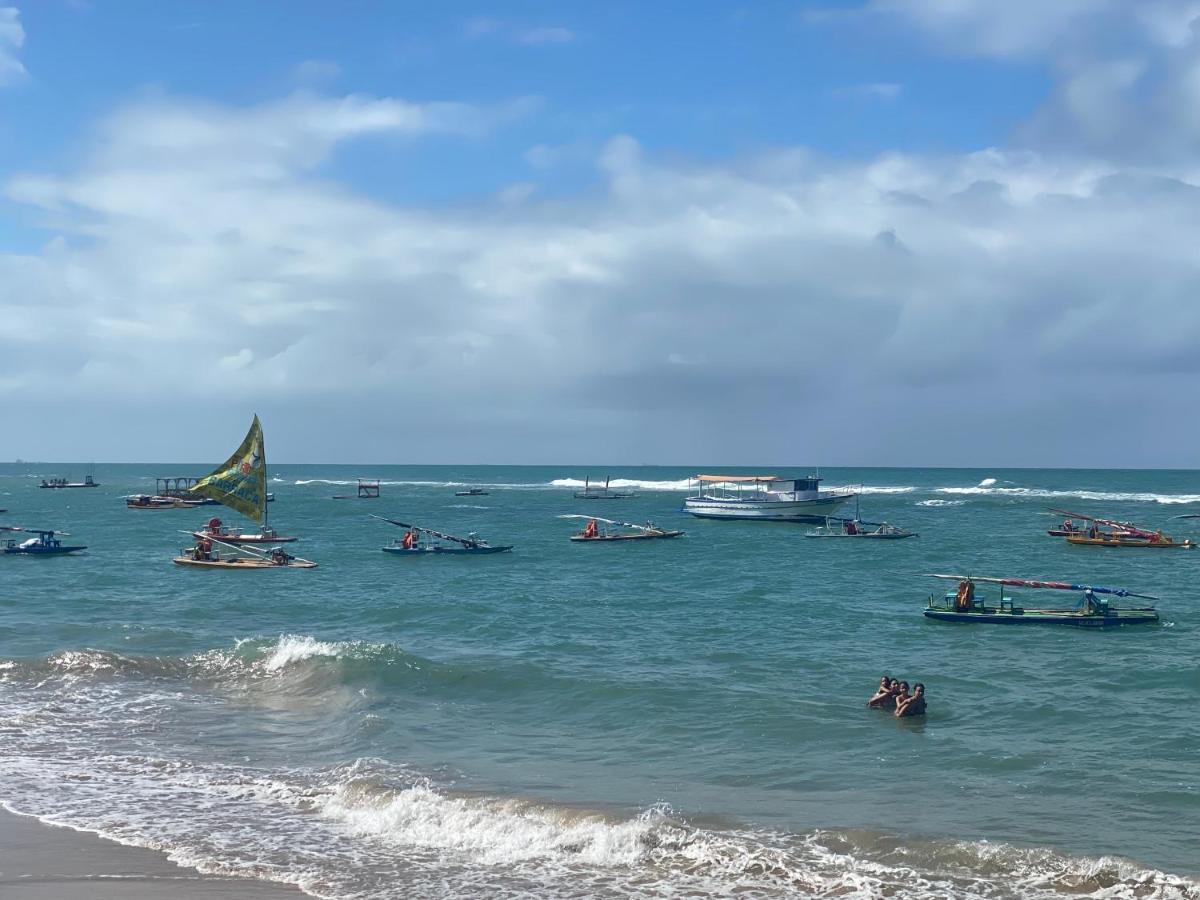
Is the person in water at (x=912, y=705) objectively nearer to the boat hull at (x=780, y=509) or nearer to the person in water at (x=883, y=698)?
the person in water at (x=883, y=698)

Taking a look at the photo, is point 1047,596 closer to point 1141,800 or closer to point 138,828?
point 1141,800

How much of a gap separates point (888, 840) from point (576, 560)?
Result: 51.3 metres

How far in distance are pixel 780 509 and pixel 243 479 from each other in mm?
56580

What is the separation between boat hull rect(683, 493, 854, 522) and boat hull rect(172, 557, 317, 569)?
52.3 meters

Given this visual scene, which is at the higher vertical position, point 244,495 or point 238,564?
point 244,495

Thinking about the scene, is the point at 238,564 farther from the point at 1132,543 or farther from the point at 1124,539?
the point at 1124,539

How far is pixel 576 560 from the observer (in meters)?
68.5

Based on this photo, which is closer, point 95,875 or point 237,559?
point 95,875

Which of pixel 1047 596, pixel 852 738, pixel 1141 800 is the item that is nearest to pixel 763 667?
pixel 852 738

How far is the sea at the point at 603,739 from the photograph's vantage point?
1675cm

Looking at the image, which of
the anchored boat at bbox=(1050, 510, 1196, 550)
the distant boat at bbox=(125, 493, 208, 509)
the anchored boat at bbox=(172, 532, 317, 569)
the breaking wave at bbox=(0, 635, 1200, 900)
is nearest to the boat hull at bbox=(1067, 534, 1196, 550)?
the anchored boat at bbox=(1050, 510, 1196, 550)

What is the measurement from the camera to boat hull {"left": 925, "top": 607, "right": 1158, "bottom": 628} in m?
39.8

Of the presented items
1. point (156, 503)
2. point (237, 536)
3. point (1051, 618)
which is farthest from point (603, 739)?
point (156, 503)

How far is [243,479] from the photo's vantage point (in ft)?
194
